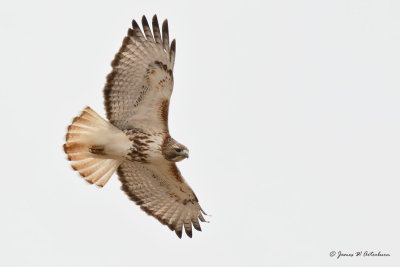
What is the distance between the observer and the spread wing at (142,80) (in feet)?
35.6

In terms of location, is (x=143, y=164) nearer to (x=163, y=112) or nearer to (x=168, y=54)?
(x=163, y=112)

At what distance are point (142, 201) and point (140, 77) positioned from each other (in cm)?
199

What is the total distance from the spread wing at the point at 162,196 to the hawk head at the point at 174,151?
0.89 meters

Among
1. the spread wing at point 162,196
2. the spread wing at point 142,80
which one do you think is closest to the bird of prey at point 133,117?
the spread wing at point 142,80

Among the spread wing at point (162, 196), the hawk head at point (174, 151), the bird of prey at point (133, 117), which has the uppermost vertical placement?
the bird of prey at point (133, 117)

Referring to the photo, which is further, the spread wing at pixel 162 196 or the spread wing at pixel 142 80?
the spread wing at pixel 162 196

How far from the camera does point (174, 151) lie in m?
10.8

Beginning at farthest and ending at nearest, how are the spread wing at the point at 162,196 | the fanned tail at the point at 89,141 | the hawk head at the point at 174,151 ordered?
the spread wing at the point at 162,196 < the fanned tail at the point at 89,141 < the hawk head at the point at 174,151

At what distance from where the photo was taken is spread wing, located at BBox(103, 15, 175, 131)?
1084 cm

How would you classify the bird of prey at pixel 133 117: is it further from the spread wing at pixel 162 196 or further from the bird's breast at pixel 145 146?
the spread wing at pixel 162 196

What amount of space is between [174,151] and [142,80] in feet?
3.28

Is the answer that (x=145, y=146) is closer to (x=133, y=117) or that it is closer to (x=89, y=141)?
(x=133, y=117)

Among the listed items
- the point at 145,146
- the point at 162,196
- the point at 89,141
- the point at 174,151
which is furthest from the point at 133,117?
the point at 162,196

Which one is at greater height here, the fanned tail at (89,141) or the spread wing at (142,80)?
the spread wing at (142,80)
